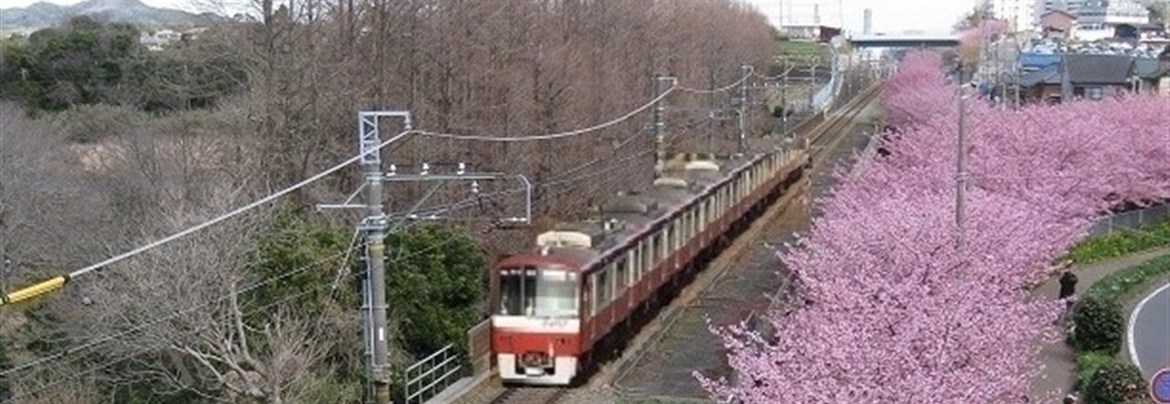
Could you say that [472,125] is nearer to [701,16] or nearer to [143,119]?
[143,119]

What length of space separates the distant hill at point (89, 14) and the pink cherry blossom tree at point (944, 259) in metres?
24.4

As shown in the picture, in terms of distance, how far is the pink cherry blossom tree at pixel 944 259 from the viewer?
39.7 feet

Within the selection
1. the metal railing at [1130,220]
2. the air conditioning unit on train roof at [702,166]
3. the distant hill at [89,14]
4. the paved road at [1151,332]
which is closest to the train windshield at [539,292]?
the paved road at [1151,332]

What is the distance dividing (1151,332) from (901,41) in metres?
87.5

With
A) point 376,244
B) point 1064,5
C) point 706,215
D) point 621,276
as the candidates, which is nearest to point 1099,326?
point 621,276

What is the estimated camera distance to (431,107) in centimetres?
2955

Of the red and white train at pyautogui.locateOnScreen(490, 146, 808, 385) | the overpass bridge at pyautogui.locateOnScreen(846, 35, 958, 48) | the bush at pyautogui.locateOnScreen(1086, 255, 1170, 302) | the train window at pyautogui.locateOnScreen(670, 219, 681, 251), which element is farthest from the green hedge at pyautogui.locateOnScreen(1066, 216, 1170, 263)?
the overpass bridge at pyautogui.locateOnScreen(846, 35, 958, 48)

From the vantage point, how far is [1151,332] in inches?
915

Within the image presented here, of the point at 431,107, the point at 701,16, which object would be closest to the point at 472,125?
the point at 431,107

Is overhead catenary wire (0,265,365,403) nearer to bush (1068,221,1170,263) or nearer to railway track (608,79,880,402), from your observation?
railway track (608,79,880,402)

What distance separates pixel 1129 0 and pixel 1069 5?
7556mm

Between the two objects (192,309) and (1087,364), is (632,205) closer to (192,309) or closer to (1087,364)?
(1087,364)

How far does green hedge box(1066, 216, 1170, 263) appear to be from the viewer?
100 feet

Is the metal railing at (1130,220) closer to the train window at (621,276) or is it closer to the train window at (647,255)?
the train window at (647,255)
